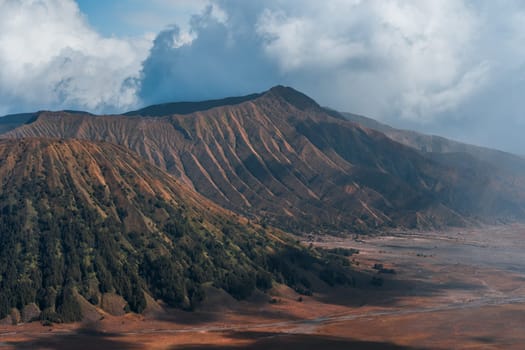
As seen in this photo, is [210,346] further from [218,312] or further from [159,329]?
[218,312]

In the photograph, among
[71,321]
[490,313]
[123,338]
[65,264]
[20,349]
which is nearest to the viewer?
[20,349]

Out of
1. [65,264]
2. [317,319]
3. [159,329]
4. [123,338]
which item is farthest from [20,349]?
[317,319]

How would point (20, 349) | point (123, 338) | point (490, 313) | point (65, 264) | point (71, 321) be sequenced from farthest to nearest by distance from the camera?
point (65, 264) < point (490, 313) < point (71, 321) < point (123, 338) < point (20, 349)

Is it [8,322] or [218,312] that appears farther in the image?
[218,312]

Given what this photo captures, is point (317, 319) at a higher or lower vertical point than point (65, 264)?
lower

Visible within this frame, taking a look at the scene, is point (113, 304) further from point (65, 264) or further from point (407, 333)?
point (407, 333)

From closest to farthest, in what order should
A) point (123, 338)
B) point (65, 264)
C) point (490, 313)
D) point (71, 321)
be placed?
point (123, 338), point (71, 321), point (490, 313), point (65, 264)

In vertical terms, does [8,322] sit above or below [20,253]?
below

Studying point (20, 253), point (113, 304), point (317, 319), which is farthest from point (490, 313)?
point (20, 253)

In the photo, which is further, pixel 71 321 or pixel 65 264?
pixel 65 264
